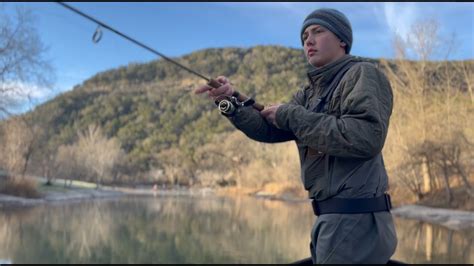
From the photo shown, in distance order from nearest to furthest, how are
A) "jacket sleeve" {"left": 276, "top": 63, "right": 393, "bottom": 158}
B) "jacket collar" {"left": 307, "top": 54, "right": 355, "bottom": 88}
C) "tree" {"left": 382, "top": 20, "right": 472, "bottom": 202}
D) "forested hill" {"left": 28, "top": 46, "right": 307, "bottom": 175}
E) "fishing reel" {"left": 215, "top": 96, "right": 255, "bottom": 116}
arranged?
"jacket sleeve" {"left": 276, "top": 63, "right": 393, "bottom": 158} < "jacket collar" {"left": 307, "top": 54, "right": 355, "bottom": 88} < "fishing reel" {"left": 215, "top": 96, "right": 255, "bottom": 116} < "tree" {"left": 382, "top": 20, "right": 472, "bottom": 202} < "forested hill" {"left": 28, "top": 46, "right": 307, "bottom": 175}

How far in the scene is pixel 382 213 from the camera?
1.43 meters

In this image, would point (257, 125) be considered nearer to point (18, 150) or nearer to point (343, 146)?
point (343, 146)

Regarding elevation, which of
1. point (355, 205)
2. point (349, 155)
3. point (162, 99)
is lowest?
point (355, 205)

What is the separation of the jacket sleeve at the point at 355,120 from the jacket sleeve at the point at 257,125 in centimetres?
24

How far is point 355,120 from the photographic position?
4.46ft

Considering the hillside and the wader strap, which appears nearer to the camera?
the wader strap

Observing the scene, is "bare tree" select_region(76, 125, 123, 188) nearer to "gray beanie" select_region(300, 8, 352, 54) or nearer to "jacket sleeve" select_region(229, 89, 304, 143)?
"jacket sleeve" select_region(229, 89, 304, 143)

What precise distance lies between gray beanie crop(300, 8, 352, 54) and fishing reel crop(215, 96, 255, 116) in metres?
0.33

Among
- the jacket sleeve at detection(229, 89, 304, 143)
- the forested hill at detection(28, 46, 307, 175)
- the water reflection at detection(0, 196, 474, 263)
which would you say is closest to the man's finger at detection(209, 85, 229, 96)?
the jacket sleeve at detection(229, 89, 304, 143)

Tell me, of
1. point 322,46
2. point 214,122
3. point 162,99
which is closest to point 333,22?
point 322,46

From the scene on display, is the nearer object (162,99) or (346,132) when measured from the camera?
(346,132)

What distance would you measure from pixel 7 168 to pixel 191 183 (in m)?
26.5

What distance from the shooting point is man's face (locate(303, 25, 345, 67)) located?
157 cm

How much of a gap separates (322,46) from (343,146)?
38 cm
